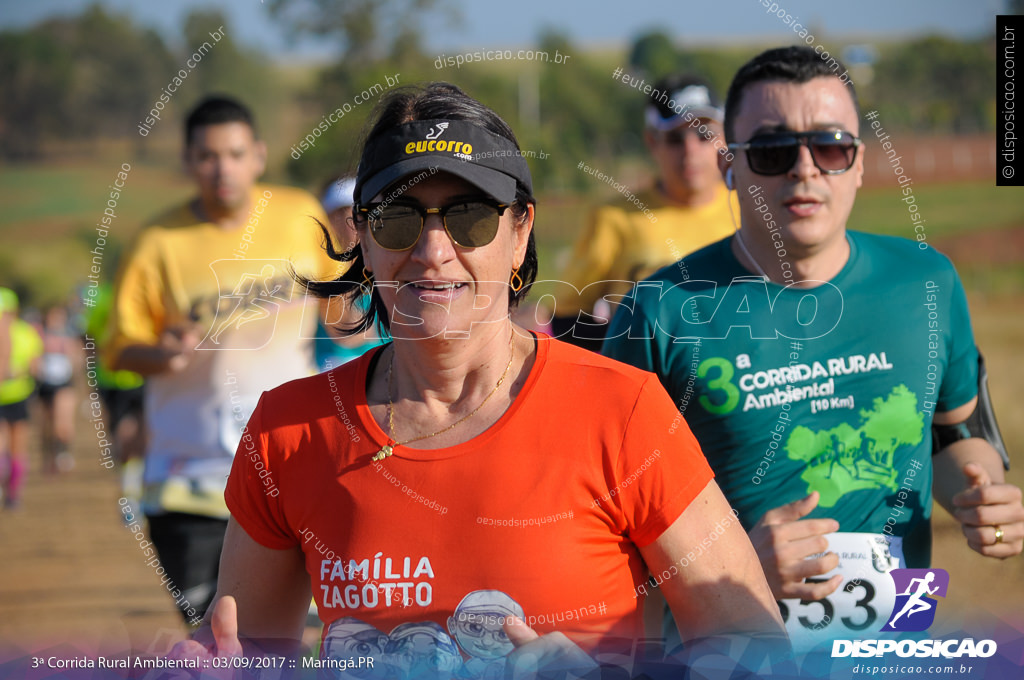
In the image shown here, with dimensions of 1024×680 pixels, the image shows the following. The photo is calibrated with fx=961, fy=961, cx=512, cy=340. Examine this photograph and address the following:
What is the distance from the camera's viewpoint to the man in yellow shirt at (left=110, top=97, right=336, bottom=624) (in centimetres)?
381

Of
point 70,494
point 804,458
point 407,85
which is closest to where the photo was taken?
point 407,85

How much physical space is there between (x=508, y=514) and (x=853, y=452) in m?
1.03

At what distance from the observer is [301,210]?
159 inches

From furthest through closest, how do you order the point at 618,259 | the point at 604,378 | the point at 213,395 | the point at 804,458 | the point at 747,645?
the point at 618,259 < the point at 213,395 < the point at 804,458 < the point at 604,378 < the point at 747,645

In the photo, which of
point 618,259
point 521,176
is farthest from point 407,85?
point 618,259

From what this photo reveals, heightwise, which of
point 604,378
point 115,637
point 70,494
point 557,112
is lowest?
point 70,494

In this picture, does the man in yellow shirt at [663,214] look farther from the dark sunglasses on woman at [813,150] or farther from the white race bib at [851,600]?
the white race bib at [851,600]

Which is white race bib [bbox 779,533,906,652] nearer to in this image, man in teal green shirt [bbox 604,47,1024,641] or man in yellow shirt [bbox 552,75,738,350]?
man in teal green shirt [bbox 604,47,1024,641]

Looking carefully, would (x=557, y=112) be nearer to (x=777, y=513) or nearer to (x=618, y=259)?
(x=618, y=259)

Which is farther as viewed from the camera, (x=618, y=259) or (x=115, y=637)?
(x=618, y=259)

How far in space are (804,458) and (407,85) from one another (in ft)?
4.13

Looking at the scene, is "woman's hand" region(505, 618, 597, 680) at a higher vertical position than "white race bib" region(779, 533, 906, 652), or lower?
higher

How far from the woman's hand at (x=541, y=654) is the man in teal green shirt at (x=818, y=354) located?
33.6 inches

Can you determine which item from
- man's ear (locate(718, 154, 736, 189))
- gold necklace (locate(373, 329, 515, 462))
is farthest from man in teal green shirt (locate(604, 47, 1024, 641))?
gold necklace (locate(373, 329, 515, 462))
